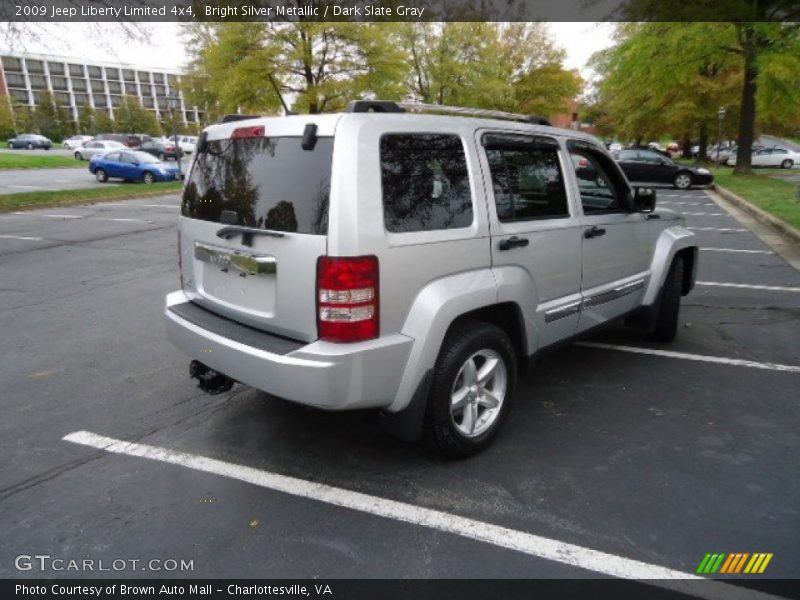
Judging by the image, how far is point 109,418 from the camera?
12.2 feet

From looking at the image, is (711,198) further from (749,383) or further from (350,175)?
(350,175)

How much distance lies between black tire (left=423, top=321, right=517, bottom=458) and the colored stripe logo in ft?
4.12

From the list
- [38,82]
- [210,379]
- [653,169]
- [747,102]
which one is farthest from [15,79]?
[210,379]

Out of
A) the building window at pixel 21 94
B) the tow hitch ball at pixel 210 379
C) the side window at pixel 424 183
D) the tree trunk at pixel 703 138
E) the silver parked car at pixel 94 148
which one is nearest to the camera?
the side window at pixel 424 183

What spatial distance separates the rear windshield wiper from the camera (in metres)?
2.81

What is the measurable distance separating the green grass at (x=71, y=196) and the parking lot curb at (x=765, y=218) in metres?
18.6

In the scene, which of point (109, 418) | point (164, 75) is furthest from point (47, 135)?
point (109, 418)

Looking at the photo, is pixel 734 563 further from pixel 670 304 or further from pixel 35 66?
pixel 35 66

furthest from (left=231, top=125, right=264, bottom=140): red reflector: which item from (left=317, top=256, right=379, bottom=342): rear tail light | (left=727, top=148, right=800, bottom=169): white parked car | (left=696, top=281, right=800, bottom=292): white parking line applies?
(left=727, top=148, right=800, bottom=169): white parked car

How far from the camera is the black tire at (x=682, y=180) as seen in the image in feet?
72.2

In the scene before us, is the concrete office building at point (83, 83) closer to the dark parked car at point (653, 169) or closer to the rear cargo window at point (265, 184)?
the dark parked car at point (653, 169)

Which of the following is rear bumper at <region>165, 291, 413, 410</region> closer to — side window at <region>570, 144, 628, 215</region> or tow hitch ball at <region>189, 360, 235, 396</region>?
tow hitch ball at <region>189, 360, 235, 396</region>

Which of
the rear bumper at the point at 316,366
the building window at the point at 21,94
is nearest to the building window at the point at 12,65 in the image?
the building window at the point at 21,94

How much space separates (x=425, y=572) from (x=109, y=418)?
2.50 meters
